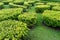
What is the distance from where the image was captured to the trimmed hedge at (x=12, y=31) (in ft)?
22.3

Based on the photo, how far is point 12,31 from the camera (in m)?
7.19

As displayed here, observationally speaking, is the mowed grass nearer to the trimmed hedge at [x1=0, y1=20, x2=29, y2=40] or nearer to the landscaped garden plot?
the landscaped garden plot

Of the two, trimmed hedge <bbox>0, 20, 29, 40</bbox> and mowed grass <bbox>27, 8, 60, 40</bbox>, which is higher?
trimmed hedge <bbox>0, 20, 29, 40</bbox>

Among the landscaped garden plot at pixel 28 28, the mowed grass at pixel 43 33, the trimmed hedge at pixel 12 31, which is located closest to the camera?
Result: the trimmed hedge at pixel 12 31

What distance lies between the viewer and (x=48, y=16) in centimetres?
1037

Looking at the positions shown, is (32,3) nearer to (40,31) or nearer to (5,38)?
(40,31)

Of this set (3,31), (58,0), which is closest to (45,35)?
(3,31)

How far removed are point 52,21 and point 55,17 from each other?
15.4 inches

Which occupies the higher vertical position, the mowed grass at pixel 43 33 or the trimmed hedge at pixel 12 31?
the trimmed hedge at pixel 12 31

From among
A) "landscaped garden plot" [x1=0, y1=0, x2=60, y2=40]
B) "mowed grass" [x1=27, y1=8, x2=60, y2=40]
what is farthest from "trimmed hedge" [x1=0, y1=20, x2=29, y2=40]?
"mowed grass" [x1=27, y1=8, x2=60, y2=40]

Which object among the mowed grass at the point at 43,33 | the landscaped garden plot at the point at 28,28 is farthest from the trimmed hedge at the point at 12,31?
the mowed grass at the point at 43,33

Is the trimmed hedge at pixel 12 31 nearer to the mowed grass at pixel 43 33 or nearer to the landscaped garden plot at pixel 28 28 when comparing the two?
the landscaped garden plot at pixel 28 28

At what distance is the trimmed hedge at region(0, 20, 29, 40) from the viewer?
680 centimetres

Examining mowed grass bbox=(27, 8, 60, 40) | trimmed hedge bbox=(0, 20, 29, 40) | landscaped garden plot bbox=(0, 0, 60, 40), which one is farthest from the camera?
mowed grass bbox=(27, 8, 60, 40)
